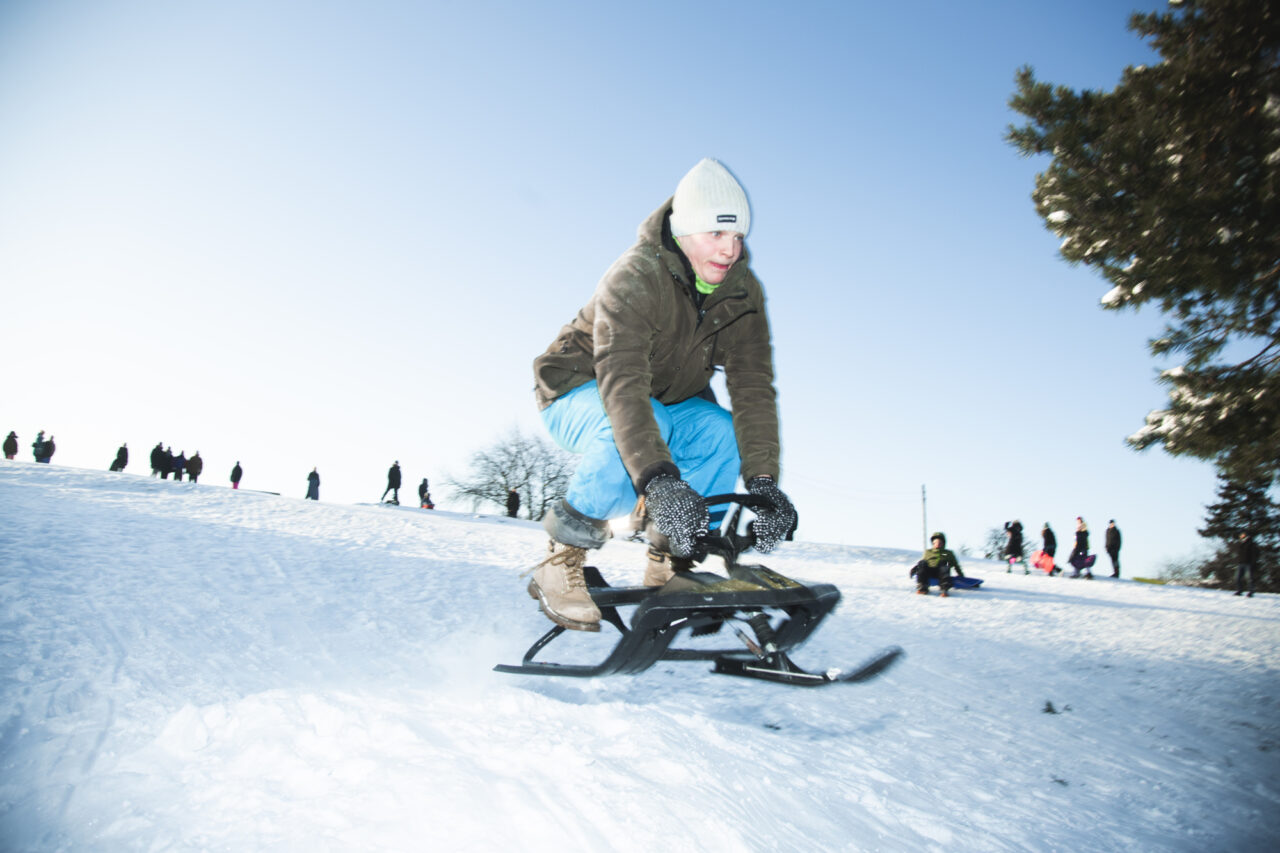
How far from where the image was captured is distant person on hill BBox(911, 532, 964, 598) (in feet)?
28.4

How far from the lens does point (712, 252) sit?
2441 millimetres

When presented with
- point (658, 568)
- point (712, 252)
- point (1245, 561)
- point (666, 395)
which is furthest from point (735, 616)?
point (1245, 561)

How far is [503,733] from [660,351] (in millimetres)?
1514

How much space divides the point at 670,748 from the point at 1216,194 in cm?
674

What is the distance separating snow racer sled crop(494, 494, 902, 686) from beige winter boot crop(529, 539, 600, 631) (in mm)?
258

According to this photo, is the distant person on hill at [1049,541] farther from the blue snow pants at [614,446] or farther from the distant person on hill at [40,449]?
the distant person on hill at [40,449]

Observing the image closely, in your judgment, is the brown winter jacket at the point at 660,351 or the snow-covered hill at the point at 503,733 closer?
the snow-covered hill at the point at 503,733

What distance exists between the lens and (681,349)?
264 cm

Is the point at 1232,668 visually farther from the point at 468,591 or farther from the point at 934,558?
the point at 468,591

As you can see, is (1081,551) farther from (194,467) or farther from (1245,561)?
(194,467)

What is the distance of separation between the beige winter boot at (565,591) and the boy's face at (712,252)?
4.16 ft

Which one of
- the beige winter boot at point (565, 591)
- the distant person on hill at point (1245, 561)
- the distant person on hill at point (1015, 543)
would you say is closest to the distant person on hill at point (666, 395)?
the beige winter boot at point (565, 591)

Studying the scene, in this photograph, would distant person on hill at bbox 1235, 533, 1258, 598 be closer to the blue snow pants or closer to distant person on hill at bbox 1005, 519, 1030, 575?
distant person on hill at bbox 1005, 519, 1030, 575

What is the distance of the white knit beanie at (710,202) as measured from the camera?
2396 millimetres
